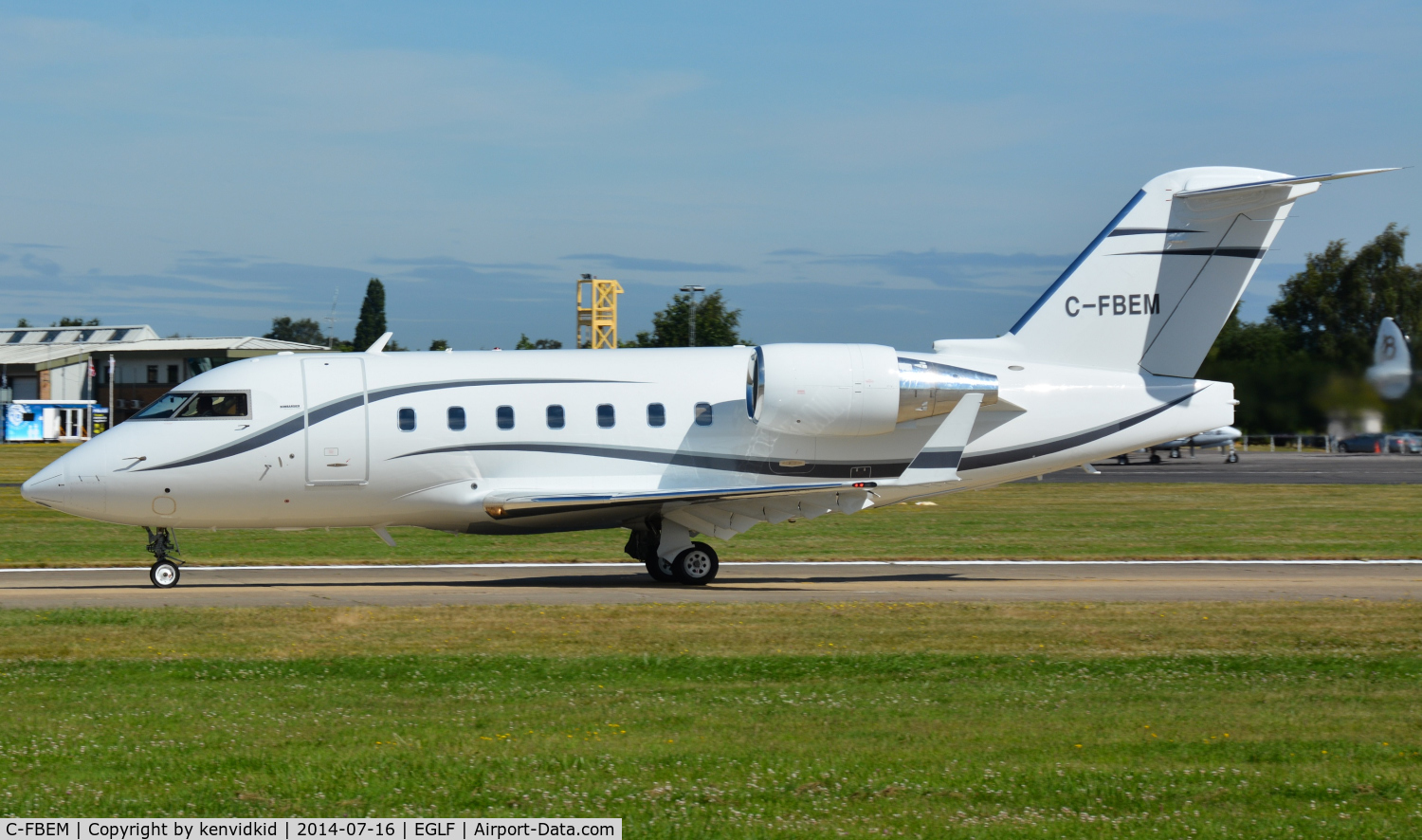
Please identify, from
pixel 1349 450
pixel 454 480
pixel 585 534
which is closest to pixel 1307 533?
pixel 585 534

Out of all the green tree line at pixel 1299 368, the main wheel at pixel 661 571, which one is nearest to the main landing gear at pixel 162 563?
the main wheel at pixel 661 571

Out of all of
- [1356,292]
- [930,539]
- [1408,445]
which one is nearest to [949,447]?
[930,539]

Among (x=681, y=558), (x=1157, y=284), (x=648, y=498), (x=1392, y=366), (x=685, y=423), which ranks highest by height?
(x=1157, y=284)

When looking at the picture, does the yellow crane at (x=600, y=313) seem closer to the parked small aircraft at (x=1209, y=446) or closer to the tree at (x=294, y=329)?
the parked small aircraft at (x=1209, y=446)

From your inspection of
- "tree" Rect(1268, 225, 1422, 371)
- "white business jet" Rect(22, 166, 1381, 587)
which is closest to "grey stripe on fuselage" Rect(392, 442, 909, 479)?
"white business jet" Rect(22, 166, 1381, 587)

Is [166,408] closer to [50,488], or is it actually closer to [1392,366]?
[50,488]

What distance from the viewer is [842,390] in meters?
20.5

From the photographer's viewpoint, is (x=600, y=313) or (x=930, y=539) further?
(x=600, y=313)

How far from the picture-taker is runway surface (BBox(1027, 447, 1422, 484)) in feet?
170

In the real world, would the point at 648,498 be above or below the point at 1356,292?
below

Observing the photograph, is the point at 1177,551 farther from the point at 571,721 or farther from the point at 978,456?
the point at 571,721

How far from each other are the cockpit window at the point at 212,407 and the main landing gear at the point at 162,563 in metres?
2.08

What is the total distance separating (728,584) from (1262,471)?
45596 millimetres

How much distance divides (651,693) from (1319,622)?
938 cm
